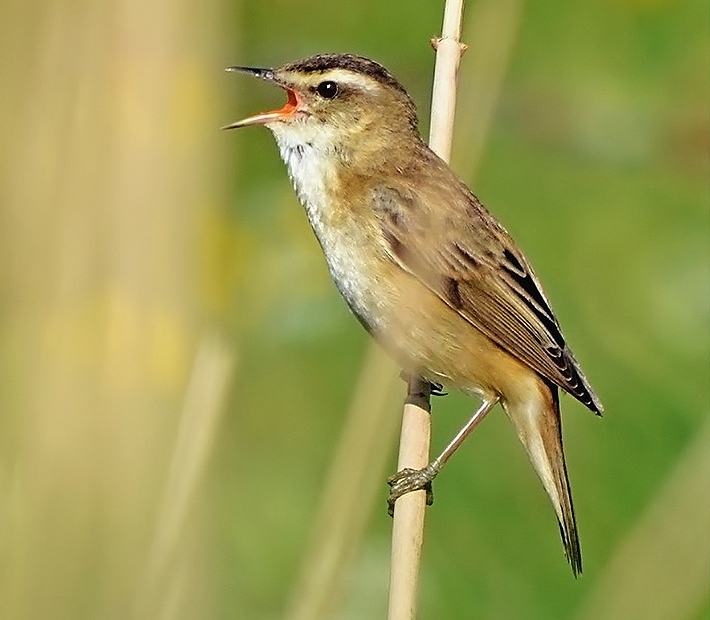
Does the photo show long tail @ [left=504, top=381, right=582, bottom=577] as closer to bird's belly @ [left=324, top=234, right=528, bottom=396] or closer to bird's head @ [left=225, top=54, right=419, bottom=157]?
bird's belly @ [left=324, top=234, right=528, bottom=396]

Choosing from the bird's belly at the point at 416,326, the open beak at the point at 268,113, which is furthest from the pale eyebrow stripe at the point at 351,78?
the bird's belly at the point at 416,326

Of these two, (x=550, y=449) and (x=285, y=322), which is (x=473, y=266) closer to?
(x=550, y=449)

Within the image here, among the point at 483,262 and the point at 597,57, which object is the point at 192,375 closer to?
the point at 483,262

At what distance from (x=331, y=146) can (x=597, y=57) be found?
3.26 meters

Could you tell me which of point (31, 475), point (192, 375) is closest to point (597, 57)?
point (192, 375)

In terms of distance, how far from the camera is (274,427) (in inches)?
189

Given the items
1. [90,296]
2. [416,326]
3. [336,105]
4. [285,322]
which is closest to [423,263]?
[416,326]

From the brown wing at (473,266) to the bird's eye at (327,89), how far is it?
0.30 metres

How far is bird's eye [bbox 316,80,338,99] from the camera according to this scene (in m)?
3.60

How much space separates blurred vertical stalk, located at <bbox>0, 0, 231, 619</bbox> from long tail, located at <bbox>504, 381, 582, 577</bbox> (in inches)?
62.8

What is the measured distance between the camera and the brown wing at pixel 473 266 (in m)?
3.46

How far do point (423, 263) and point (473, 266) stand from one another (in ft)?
0.63

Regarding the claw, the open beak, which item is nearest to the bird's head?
the open beak

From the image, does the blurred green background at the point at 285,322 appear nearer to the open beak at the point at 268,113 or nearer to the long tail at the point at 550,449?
the open beak at the point at 268,113
